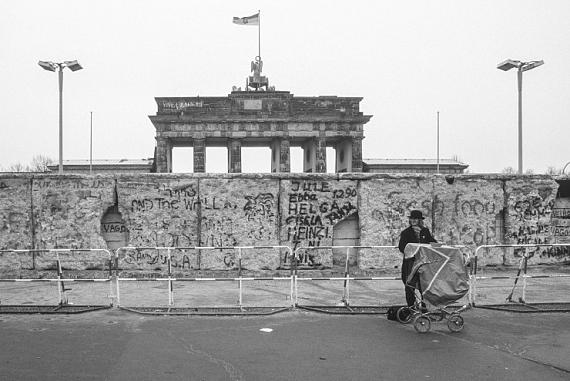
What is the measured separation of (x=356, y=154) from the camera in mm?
42906

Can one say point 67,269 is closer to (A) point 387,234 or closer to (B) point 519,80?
(A) point 387,234

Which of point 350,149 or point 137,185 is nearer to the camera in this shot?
point 137,185

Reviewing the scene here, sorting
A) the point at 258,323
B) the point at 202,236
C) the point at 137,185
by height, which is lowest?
the point at 258,323

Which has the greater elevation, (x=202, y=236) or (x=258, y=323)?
(x=202, y=236)

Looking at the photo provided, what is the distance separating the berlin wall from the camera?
38.8ft

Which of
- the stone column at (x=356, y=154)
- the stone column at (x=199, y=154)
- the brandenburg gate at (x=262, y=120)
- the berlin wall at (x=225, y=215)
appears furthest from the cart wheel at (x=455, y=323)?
the stone column at (x=199, y=154)

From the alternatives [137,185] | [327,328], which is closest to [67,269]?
[137,185]

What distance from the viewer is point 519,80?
70.6 ft

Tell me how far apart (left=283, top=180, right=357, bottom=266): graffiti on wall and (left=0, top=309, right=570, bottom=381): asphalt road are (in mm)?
3939

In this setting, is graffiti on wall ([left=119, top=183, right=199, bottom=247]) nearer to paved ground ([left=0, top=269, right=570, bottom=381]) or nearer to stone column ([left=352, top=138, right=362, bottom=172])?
paved ground ([left=0, top=269, right=570, bottom=381])

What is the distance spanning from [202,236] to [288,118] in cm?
3103

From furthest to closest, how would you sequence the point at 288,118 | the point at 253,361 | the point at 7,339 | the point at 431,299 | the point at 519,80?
the point at 288,118 → the point at 519,80 → the point at 431,299 → the point at 7,339 → the point at 253,361

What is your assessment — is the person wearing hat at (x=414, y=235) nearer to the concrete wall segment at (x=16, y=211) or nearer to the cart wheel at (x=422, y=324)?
the cart wheel at (x=422, y=324)

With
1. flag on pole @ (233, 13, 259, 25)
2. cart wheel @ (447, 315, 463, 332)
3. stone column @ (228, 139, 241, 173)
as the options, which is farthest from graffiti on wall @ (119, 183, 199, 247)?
flag on pole @ (233, 13, 259, 25)
